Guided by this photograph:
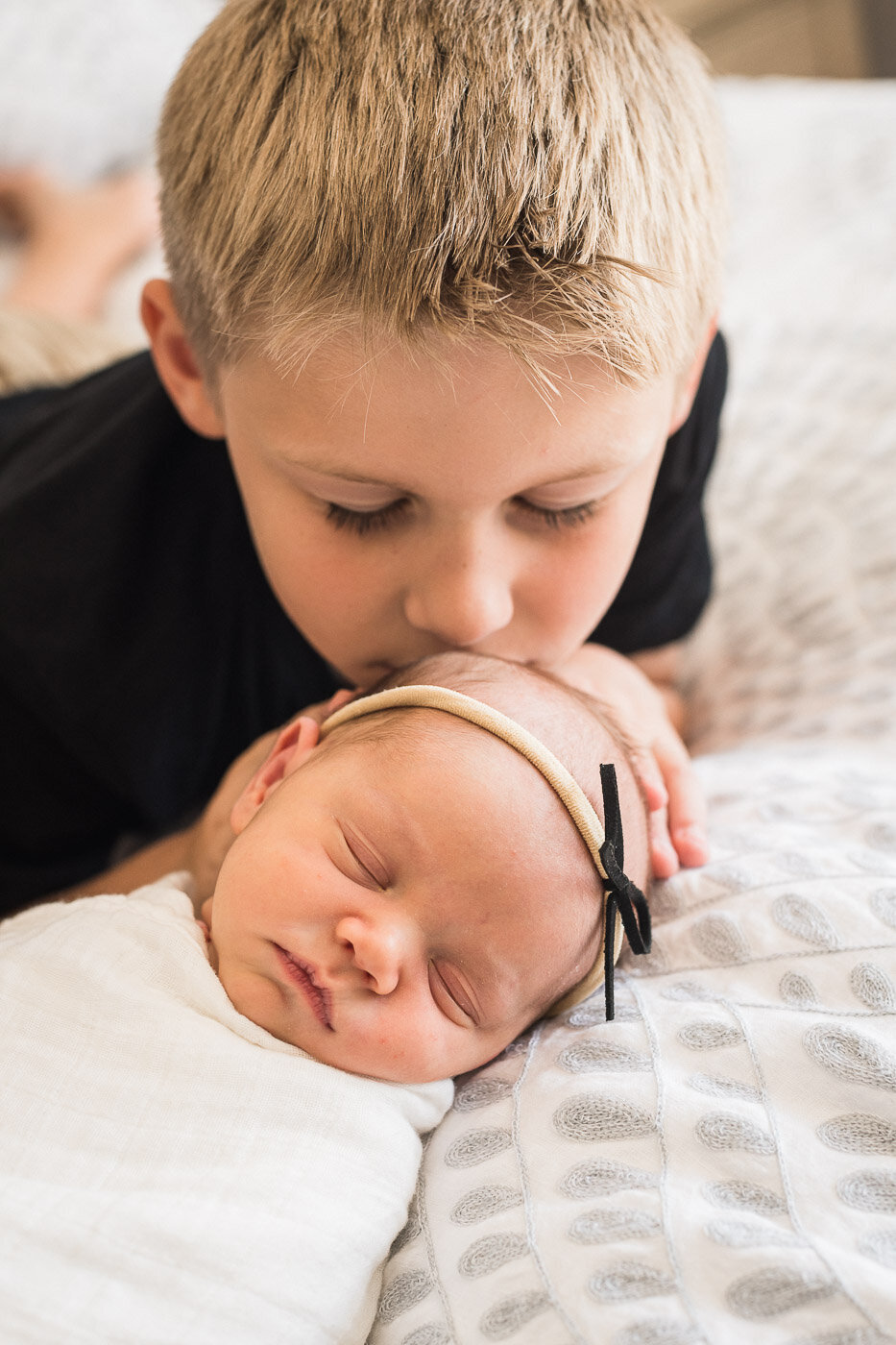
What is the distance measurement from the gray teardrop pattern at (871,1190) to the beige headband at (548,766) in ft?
0.68

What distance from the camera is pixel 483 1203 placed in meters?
0.58

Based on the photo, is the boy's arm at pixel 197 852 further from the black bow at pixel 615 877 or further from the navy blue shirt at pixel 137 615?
the black bow at pixel 615 877

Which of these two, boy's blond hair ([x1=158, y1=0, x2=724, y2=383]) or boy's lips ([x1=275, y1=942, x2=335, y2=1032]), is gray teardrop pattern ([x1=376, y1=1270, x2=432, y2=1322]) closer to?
boy's lips ([x1=275, y1=942, x2=335, y2=1032])

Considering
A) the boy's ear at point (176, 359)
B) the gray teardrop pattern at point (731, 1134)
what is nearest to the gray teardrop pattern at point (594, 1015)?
the gray teardrop pattern at point (731, 1134)

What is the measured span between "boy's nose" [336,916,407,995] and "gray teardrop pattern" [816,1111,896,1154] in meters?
0.25

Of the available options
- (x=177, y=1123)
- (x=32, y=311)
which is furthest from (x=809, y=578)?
(x=32, y=311)

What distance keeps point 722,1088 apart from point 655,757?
375 mm

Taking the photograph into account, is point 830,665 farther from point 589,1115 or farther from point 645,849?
point 589,1115

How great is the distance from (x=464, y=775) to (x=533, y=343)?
282mm

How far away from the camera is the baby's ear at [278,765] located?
821mm

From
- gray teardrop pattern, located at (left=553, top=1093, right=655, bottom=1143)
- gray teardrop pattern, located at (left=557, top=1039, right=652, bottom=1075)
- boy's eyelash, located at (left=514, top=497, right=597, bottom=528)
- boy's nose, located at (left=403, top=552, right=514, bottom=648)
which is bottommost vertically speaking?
gray teardrop pattern, located at (left=557, top=1039, right=652, bottom=1075)

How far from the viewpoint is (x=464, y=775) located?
0.71m

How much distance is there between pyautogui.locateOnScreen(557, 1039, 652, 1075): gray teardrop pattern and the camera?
63 centimetres

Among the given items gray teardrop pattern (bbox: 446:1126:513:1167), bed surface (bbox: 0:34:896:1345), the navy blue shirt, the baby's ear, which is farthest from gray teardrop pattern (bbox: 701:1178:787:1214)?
the navy blue shirt
